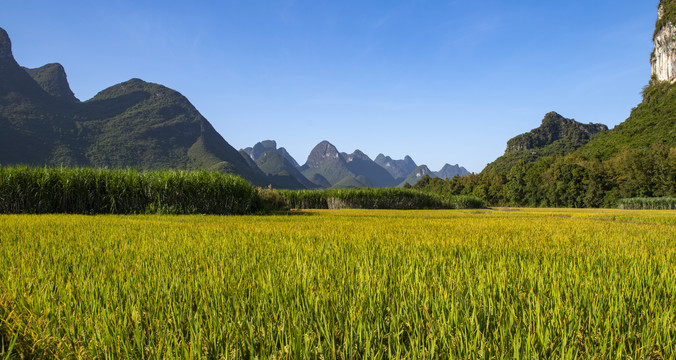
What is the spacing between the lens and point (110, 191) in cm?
1109

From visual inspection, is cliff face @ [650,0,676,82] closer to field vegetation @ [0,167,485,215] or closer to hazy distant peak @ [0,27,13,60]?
field vegetation @ [0,167,485,215]

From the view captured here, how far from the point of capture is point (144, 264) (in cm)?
241

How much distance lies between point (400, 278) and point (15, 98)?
19242cm

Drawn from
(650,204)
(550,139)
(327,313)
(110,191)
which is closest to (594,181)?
(650,204)

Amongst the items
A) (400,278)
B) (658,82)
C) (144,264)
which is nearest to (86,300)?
(144,264)

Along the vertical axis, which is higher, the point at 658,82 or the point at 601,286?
the point at 658,82

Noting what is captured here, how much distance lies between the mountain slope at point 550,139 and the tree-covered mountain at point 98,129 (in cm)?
10742

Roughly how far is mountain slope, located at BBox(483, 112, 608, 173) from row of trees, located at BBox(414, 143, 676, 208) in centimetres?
4797

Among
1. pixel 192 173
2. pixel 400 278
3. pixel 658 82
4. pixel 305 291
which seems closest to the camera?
pixel 305 291

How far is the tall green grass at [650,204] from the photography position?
34938 millimetres

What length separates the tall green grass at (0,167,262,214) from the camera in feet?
33.7

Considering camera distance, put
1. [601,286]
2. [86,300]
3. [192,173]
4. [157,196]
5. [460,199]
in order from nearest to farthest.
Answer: [86,300]
[601,286]
[157,196]
[192,173]
[460,199]

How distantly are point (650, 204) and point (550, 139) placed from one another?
114931mm

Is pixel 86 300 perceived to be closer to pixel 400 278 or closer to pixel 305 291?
pixel 305 291
